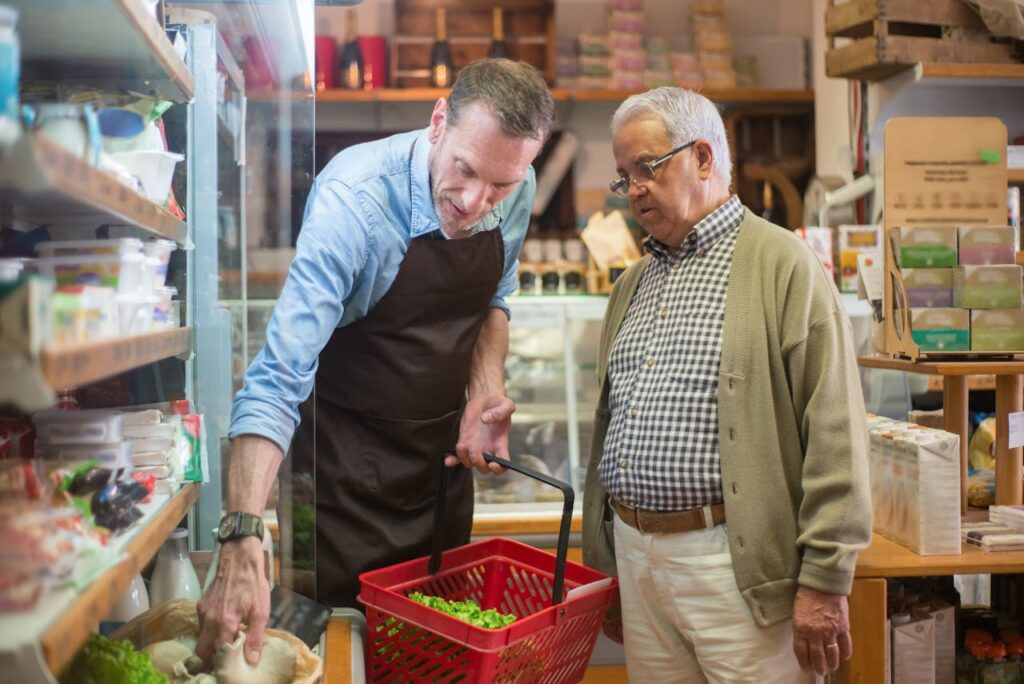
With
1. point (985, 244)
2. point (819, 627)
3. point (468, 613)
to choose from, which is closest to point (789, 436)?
point (819, 627)

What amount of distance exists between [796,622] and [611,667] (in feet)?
6.49

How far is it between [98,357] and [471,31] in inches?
203

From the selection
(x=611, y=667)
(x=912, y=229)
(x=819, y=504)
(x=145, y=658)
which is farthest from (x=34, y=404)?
(x=611, y=667)

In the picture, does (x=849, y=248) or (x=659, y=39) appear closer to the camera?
(x=849, y=248)

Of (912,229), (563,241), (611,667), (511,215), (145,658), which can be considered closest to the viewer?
(145,658)

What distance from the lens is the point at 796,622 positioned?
6.78ft

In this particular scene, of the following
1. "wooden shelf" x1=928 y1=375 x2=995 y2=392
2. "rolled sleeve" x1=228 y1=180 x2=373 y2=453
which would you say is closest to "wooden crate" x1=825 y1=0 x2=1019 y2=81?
"wooden shelf" x1=928 y1=375 x2=995 y2=392

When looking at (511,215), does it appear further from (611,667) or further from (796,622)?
(611,667)

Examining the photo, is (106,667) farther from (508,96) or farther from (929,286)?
(929,286)

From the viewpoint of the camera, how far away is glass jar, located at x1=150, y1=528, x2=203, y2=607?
5.90 feet

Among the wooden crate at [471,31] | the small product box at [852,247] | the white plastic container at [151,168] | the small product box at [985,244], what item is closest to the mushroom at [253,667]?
the white plastic container at [151,168]

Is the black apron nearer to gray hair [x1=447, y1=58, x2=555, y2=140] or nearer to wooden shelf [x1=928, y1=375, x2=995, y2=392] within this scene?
gray hair [x1=447, y1=58, x2=555, y2=140]

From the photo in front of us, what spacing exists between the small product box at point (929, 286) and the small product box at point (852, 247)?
58.2 inches

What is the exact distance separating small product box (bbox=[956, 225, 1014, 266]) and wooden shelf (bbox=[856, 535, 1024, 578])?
88cm
